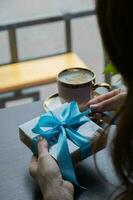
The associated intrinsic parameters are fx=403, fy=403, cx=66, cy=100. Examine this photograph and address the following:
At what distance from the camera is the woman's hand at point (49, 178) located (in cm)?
66

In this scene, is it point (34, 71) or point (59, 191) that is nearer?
point (59, 191)

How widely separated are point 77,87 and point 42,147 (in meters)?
0.17

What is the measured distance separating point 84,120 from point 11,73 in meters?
1.33

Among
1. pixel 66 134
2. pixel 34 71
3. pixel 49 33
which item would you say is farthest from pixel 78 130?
pixel 49 33

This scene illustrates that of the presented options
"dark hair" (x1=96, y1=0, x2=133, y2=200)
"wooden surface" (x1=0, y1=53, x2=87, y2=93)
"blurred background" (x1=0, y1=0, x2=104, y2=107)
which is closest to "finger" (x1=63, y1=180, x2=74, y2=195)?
"dark hair" (x1=96, y1=0, x2=133, y2=200)

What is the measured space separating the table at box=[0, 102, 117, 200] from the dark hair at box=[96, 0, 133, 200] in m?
0.18

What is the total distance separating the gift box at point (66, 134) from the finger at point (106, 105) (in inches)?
1.5

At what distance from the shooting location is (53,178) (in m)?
0.68

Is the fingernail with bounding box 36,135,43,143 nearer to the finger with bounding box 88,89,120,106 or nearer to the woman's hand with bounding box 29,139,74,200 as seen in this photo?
the woman's hand with bounding box 29,139,74,200

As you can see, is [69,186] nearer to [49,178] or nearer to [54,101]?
[49,178]

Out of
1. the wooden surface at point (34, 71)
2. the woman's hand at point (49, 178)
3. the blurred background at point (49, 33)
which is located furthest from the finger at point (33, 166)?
the blurred background at point (49, 33)

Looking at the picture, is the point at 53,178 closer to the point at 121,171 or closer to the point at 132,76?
the point at 121,171

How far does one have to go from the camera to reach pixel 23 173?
753 mm

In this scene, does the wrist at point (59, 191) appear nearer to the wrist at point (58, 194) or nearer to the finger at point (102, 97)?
the wrist at point (58, 194)
